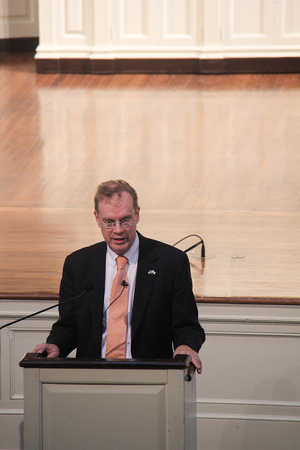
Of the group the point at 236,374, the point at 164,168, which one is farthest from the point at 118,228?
the point at 164,168

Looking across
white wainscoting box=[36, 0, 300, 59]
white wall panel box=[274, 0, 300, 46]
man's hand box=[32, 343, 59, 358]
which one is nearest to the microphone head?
man's hand box=[32, 343, 59, 358]

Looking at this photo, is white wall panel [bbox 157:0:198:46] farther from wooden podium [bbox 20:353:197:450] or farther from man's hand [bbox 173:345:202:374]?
wooden podium [bbox 20:353:197:450]

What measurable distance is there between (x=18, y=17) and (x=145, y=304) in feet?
22.4

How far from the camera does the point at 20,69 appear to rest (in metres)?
7.46

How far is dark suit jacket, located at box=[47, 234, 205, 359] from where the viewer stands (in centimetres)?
218

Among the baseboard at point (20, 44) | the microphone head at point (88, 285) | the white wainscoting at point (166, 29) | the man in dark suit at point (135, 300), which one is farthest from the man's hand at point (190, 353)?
the baseboard at point (20, 44)

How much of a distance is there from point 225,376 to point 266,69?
438 cm

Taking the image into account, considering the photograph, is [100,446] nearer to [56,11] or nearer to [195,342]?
[195,342]

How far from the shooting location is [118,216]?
82.6 inches

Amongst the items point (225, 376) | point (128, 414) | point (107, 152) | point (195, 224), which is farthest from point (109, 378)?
point (107, 152)

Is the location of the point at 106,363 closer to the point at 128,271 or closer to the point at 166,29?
the point at 128,271

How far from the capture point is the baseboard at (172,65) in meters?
7.03

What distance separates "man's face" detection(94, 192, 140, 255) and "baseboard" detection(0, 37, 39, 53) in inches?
261

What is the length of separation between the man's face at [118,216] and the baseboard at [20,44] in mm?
6632
